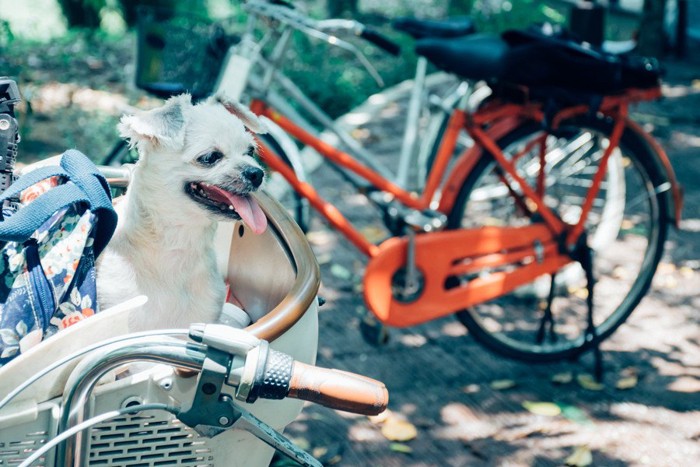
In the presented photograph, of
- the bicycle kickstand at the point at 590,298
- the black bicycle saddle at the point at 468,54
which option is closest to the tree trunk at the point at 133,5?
the black bicycle saddle at the point at 468,54

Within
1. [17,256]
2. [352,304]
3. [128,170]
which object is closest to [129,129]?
[128,170]

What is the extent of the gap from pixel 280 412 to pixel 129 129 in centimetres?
85

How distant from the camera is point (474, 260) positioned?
11.7ft

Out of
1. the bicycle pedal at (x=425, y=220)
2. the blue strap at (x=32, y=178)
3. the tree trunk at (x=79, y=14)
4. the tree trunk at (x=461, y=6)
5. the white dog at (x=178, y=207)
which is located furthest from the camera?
the tree trunk at (x=461, y=6)

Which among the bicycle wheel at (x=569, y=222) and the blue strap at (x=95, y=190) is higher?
the blue strap at (x=95, y=190)

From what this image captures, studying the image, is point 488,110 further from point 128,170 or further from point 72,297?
point 72,297

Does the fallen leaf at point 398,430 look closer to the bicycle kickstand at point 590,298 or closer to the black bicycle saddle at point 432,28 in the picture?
the bicycle kickstand at point 590,298

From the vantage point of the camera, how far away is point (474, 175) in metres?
3.47

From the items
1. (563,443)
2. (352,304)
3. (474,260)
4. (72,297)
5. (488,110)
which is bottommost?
(352,304)

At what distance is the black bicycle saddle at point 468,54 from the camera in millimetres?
3277

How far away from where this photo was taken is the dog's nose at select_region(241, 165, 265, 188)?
2098mm

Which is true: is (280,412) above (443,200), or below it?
above

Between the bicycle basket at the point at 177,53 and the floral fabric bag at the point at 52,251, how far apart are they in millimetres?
1945

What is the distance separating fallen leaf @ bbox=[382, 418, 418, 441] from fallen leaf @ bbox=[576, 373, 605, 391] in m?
0.84
